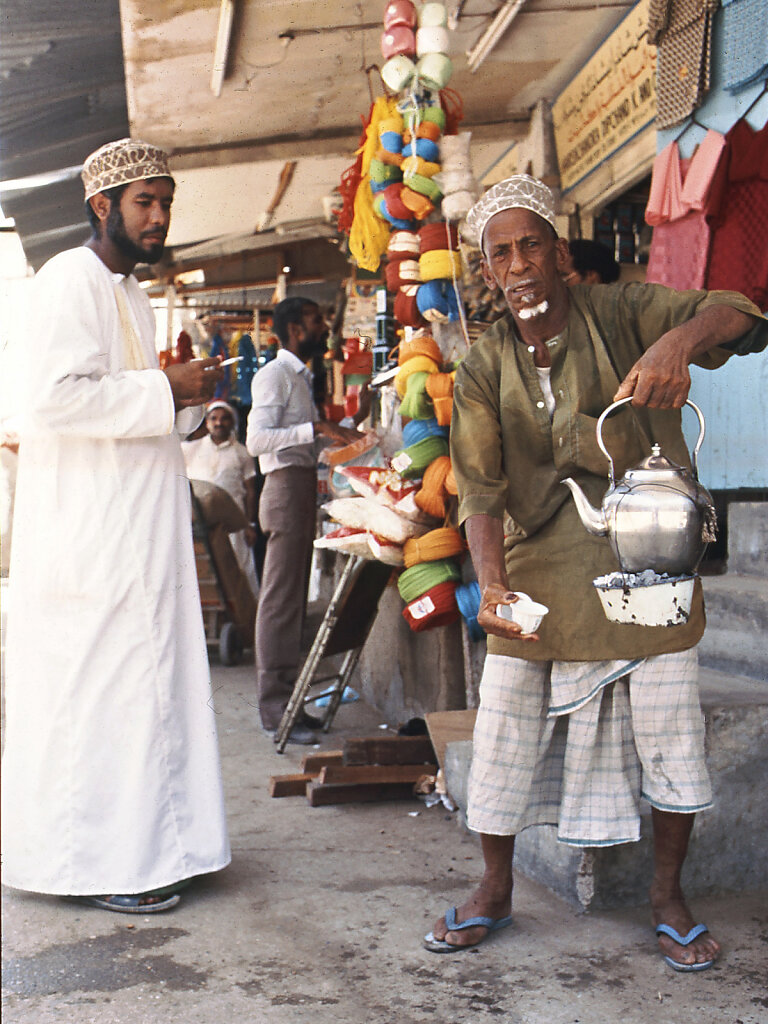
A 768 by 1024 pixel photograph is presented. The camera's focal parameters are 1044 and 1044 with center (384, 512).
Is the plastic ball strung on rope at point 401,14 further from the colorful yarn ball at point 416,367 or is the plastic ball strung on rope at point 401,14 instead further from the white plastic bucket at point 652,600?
the white plastic bucket at point 652,600

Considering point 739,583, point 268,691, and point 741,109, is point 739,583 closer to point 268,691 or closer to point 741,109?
A: point 741,109

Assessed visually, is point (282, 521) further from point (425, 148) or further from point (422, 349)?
point (425, 148)

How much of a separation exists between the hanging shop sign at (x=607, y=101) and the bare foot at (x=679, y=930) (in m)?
4.18

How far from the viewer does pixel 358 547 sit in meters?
4.06

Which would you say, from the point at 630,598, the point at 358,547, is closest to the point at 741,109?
the point at 358,547

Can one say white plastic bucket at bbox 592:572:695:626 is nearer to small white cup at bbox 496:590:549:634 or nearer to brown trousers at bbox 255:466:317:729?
small white cup at bbox 496:590:549:634

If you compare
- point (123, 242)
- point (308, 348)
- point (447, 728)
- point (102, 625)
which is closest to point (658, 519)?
point (102, 625)

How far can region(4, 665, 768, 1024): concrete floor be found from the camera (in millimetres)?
2141

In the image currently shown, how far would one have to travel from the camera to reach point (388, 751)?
3811 mm

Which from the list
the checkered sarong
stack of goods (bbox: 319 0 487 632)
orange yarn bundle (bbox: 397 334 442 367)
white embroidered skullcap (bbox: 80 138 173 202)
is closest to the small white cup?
the checkered sarong

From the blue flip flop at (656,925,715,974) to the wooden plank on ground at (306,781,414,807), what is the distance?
144 centimetres

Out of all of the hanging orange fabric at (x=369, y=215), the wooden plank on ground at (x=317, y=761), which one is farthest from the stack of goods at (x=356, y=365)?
the wooden plank on ground at (x=317, y=761)

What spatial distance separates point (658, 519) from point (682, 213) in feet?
Answer: 10.0

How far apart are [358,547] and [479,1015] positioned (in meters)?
2.16
